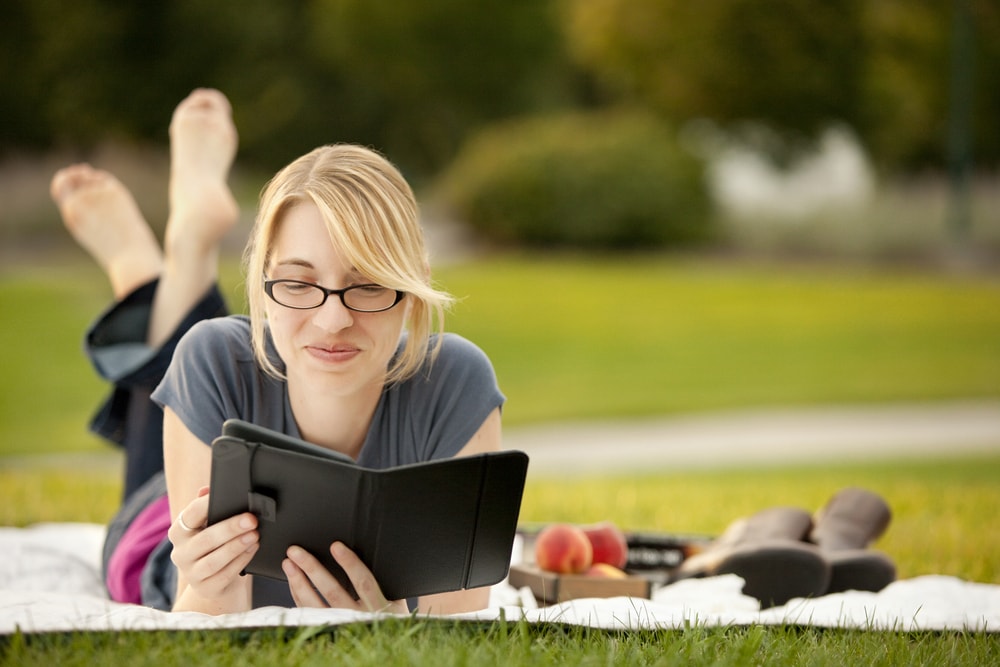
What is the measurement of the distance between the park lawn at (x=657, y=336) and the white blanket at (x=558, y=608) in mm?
6731

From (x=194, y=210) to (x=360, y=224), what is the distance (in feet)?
4.59

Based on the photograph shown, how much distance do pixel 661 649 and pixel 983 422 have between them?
26.6 ft

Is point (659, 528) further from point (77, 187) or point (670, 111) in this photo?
point (670, 111)

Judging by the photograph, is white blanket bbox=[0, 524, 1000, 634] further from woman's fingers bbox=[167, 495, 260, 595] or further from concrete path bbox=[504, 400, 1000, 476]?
concrete path bbox=[504, 400, 1000, 476]

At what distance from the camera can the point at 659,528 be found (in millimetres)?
4617

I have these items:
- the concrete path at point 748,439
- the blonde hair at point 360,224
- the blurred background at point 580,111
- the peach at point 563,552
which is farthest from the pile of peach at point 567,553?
the blurred background at point 580,111

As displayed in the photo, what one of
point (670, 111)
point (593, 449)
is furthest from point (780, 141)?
point (593, 449)

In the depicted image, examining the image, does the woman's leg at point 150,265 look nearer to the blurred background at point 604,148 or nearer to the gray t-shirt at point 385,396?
the gray t-shirt at point 385,396

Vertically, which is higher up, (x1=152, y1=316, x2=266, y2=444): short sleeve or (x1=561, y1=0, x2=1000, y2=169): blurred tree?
(x1=561, y1=0, x2=1000, y2=169): blurred tree

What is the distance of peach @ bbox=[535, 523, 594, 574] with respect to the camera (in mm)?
3051

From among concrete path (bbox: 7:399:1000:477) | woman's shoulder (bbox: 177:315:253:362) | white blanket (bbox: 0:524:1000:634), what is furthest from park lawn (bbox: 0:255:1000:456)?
woman's shoulder (bbox: 177:315:253:362)

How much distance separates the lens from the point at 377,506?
200 cm

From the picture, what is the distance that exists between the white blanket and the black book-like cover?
4.1 inches

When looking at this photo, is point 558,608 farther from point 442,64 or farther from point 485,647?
point 442,64
